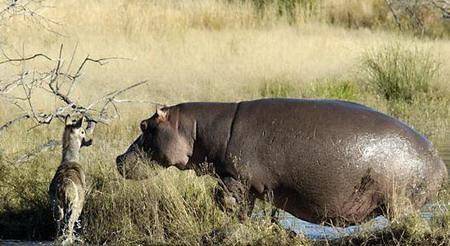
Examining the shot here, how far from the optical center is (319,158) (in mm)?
6000

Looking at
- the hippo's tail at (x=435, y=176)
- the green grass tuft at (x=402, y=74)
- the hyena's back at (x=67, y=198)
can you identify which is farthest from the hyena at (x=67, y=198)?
the green grass tuft at (x=402, y=74)

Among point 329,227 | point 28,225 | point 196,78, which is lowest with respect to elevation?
point 196,78

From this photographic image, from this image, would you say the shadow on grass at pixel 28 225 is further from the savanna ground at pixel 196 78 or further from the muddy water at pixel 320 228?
the muddy water at pixel 320 228

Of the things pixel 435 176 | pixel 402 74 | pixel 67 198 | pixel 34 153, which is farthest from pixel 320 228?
pixel 402 74

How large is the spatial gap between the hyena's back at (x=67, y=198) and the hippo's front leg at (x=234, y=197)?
814mm

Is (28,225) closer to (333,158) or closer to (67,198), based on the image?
(67,198)

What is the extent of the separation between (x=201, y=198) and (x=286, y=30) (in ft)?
38.0

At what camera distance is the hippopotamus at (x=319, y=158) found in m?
5.90

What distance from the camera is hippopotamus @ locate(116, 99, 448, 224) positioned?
5.90m

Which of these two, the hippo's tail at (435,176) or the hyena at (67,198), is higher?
the hippo's tail at (435,176)

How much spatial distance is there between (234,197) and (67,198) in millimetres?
961

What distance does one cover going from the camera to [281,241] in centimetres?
605

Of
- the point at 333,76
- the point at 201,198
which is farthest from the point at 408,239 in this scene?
the point at 333,76

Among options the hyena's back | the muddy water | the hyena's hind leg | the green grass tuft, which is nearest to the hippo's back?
the muddy water
